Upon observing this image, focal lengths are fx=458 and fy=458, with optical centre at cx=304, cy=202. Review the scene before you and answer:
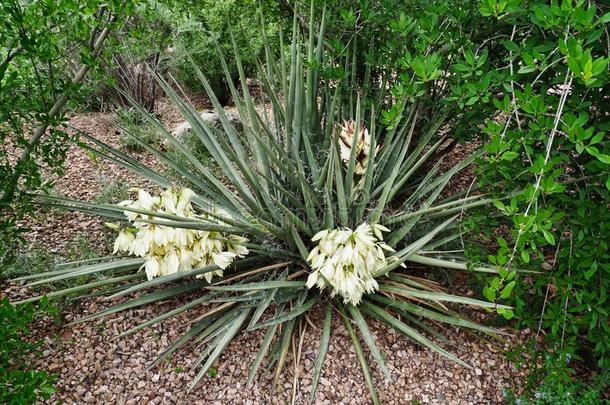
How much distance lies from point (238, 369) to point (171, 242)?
61 cm

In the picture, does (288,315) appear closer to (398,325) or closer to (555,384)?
(398,325)

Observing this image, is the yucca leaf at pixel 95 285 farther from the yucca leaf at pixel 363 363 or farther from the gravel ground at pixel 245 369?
the yucca leaf at pixel 363 363

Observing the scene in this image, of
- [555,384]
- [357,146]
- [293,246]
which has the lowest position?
[555,384]

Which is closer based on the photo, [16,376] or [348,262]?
[16,376]

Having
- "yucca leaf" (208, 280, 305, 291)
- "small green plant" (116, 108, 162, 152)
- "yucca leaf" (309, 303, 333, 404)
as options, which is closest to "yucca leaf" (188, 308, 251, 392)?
"yucca leaf" (208, 280, 305, 291)

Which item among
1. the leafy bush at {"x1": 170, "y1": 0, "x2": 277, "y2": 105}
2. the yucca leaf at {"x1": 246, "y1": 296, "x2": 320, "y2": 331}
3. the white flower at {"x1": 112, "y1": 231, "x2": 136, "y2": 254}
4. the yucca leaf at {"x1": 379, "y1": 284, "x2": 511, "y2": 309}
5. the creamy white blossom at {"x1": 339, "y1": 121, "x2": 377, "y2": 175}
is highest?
the leafy bush at {"x1": 170, "y1": 0, "x2": 277, "y2": 105}

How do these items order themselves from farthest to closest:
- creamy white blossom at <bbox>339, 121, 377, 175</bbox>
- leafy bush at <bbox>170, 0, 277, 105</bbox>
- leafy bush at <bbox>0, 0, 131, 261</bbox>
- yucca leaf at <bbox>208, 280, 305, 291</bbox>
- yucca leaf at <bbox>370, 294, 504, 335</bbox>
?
leafy bush at <bbox>170, 0, 277, 105</bbox>
creamy white blossom at <bbox>339, 121, 377, 175</bbox>
yucca leaf at <bbox>370, 294, 504, 335</bbox>
yucca leaf at <bbox>208, 280, 305, 291</bbox>
leafy bush at <bbox>0, 0, 131, 261</bbox>

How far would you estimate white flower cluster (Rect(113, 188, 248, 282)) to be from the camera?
1.76 metres

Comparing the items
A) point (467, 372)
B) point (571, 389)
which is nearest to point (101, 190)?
point (467, 372)

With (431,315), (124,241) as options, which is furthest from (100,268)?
(431,315)

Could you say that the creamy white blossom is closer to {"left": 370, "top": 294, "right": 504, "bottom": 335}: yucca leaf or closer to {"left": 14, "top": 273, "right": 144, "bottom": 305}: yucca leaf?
{"left": 370, "top": 294, "right": 504, "bottom": 335}: yucca leaf

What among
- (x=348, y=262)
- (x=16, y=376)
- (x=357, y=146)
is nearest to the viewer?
(x=16, y=376)

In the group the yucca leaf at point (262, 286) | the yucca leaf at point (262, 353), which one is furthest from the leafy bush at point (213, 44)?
the yucca leaf at point (262, 353)

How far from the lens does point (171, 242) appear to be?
1.78 metres
